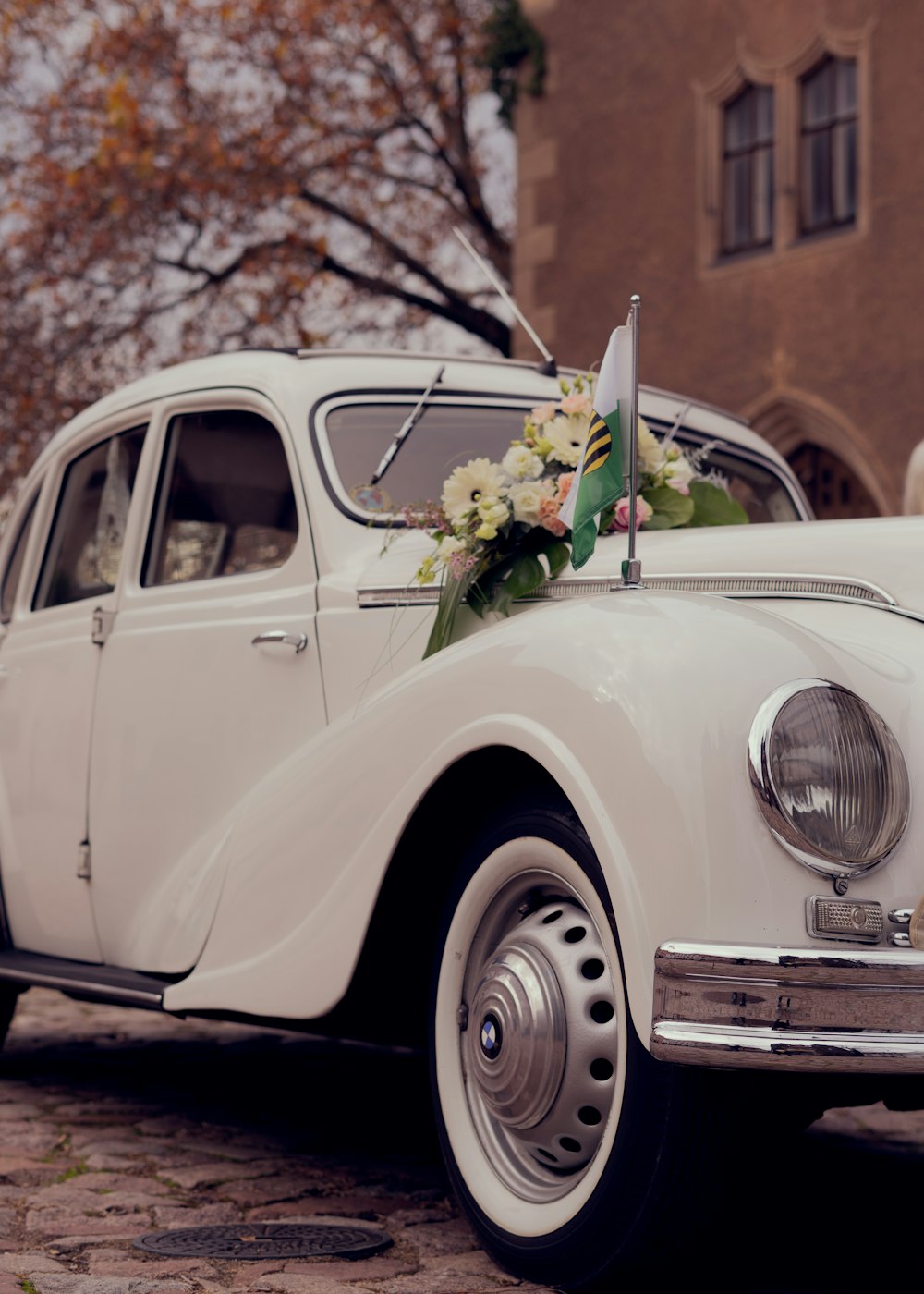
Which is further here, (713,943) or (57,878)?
(57,878)

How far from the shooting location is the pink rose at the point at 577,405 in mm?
3553

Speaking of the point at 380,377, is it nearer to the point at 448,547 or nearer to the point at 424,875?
the point at 448,547

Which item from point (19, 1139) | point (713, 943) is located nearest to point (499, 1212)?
point (713, 943)

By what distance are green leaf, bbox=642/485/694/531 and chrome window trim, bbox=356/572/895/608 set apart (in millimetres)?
→ 431

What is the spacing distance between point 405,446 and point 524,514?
828mm

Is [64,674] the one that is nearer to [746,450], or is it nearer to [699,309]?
[746,450]

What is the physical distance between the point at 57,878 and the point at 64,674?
0.54 m

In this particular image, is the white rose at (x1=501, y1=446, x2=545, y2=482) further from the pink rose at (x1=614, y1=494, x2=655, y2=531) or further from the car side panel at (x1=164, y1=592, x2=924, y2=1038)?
the car side panel at (x1=164, y1=592, x2=924, y2=1038)

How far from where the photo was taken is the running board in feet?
12.5

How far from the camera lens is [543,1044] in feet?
8.71

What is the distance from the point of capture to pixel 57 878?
178 inches

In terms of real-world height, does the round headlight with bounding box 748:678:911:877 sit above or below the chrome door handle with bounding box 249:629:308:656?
below

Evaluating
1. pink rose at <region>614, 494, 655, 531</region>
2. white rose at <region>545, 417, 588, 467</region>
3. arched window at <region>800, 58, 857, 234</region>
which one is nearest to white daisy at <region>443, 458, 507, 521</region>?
white rose at <region>545, 417, 588, 467</region>

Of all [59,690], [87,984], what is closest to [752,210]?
[59,690]
